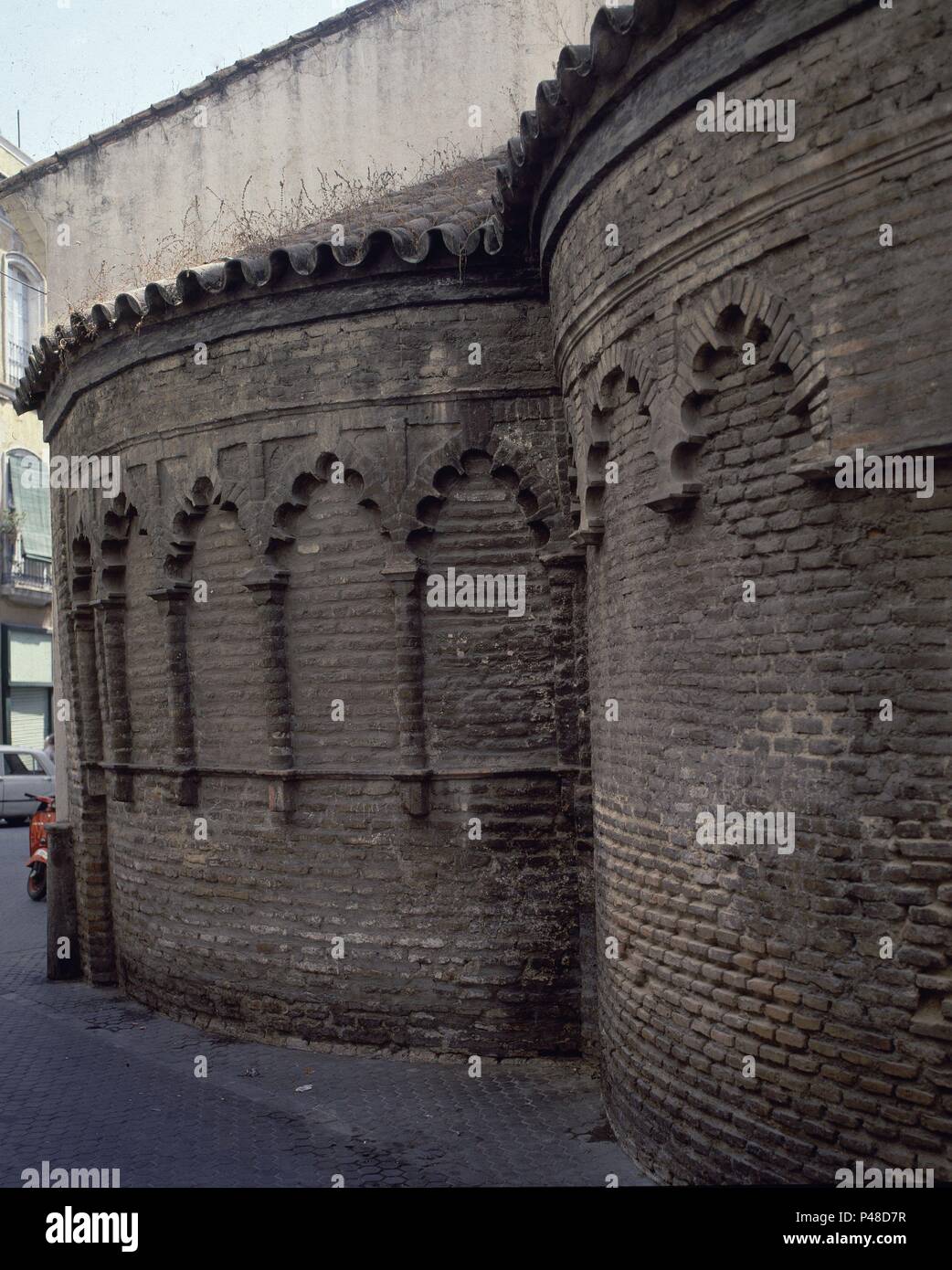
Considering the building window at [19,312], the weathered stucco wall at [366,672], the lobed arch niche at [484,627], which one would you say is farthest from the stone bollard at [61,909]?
the building window at [19,312]

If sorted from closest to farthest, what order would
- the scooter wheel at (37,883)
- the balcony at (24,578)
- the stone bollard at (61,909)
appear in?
1. the stone bollard at (61,909)
2. the scooter wheel at (37,883)
3. the balcony at (24,578)

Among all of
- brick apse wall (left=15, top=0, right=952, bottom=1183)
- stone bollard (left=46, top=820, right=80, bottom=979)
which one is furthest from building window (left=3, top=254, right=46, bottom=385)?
stone bollard (left=46, top=820, right=80, bottom=979)

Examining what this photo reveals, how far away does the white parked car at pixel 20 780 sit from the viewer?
80.9ft

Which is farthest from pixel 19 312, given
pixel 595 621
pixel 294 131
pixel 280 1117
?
pixel 280 1117

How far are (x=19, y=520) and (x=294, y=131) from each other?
18542 mm

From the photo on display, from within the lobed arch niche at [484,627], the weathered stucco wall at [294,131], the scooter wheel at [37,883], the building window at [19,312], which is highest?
the building window at [19,312]

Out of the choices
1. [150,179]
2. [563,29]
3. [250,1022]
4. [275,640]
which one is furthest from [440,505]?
[150,179]

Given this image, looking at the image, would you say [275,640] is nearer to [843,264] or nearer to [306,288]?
[306,288]

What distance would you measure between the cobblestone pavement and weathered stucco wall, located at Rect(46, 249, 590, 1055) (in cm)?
39

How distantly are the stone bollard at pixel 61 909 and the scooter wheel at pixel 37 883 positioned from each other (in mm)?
3486

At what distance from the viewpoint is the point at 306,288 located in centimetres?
885

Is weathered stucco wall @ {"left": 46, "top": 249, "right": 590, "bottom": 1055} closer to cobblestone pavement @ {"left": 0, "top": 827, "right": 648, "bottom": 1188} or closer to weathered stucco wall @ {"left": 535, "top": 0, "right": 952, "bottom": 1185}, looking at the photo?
cobblestone pavement @ {"left": 0, "top": 827, "right": 648, "bottom": 1188}

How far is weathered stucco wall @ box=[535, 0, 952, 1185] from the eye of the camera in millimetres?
4484

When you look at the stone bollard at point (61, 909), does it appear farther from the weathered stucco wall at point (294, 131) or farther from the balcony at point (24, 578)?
the balcony at point (24, 578)
